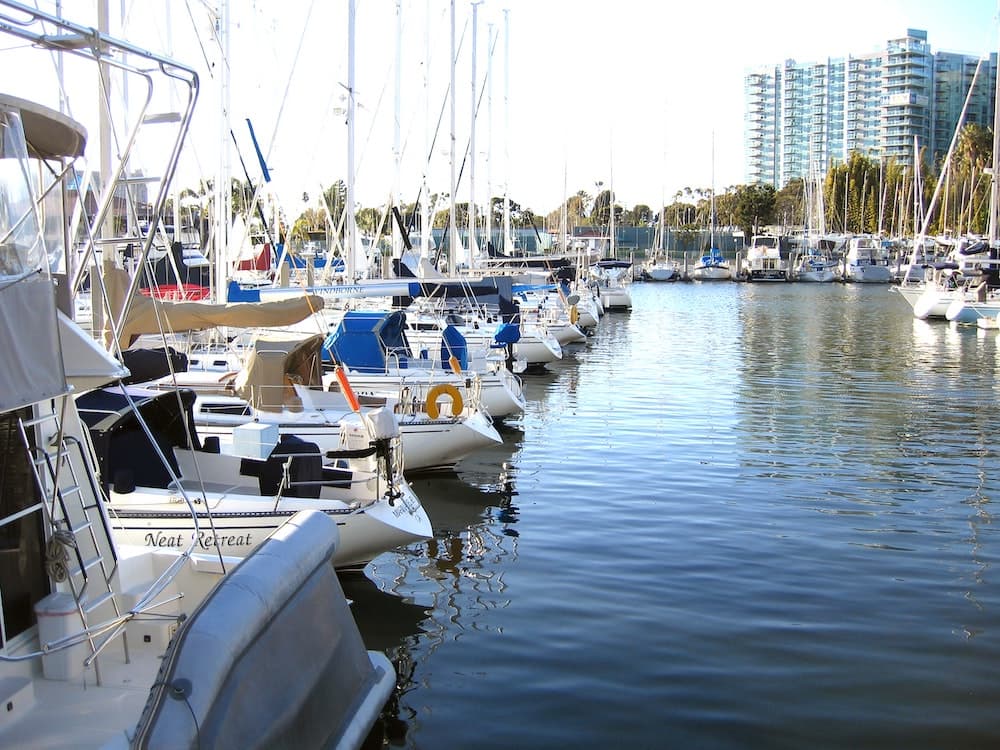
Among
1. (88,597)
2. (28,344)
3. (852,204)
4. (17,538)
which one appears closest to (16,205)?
(28,344)

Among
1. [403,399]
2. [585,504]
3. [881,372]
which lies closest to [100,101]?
[403,399]

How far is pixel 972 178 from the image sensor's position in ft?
303

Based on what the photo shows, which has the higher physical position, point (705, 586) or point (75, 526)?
point (75, 526)

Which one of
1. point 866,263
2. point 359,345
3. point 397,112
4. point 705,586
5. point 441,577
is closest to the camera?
point 705,586

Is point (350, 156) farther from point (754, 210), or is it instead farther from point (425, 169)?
Result: point (754, 210)

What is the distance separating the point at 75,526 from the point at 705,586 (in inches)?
285

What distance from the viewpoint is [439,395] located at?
56.6ft

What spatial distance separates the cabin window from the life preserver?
34.8ft

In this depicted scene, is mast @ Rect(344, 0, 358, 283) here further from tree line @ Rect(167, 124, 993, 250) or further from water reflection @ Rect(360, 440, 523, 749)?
tree line @ Rect(167, 124, 993, 250)

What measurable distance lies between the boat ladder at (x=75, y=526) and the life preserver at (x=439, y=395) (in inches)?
394

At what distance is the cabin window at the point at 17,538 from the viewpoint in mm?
6270

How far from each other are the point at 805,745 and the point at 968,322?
47.1m

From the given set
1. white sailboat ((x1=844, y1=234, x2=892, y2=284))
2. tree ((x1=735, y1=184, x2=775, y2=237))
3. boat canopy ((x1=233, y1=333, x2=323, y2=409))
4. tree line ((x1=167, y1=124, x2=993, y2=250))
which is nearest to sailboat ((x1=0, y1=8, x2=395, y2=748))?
boat canopy ((x1=233, y1=333, x2=323, y2=409))

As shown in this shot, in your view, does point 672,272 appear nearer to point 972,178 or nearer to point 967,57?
point 972,178
